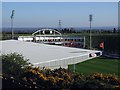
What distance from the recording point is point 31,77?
46.1 feet

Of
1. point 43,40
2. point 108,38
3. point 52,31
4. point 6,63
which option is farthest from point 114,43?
point 52,31

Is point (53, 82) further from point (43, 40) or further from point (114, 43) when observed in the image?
point (43, 40)

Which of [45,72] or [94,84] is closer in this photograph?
[94,84]

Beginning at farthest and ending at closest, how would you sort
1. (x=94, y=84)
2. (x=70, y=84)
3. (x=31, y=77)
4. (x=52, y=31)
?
(x=52, y=31) < (x=31, y=77) < (x=70, y=84) < (x=94, y=84)

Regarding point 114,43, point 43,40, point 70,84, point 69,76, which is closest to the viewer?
point 70,84

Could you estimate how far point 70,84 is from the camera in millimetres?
12031

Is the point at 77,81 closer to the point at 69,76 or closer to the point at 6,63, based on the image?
the point at 69,76

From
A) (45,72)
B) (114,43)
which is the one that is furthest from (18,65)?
(114,43)

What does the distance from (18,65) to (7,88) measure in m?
2.71

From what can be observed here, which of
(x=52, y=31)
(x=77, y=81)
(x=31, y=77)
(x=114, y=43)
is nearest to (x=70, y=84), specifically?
(x=77, y=81)

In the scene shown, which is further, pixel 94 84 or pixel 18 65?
pixel 18 65

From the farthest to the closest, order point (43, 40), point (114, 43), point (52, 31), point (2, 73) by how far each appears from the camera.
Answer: point (52, 31), point (43, 40), point (114, 43), point (2, 73)

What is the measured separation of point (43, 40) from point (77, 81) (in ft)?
134

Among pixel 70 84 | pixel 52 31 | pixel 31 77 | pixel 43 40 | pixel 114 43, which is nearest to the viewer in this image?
pixel 70 84
